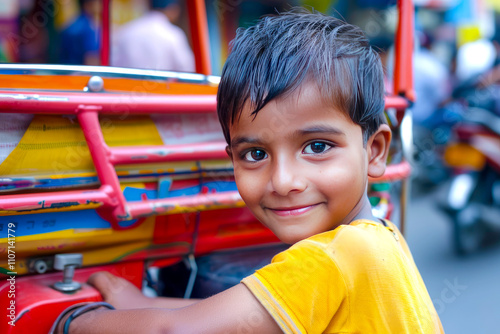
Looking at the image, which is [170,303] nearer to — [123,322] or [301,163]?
[123,322]

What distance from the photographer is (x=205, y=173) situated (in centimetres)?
171

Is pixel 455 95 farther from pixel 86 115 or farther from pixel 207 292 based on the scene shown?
pixel 86 115

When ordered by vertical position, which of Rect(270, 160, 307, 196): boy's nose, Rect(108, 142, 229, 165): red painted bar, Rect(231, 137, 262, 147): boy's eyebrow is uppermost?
Rect(231, 137, 262, 147): boy's eyebrow

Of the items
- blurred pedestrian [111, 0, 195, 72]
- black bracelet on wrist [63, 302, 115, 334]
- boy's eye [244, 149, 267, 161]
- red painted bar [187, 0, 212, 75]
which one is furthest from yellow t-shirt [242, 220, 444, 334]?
blurred pedestrian [111, 0, 195, 72]

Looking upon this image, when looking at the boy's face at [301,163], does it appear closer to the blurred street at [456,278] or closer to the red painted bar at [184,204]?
the red painted bar at [184,204]

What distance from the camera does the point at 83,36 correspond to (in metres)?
4.50

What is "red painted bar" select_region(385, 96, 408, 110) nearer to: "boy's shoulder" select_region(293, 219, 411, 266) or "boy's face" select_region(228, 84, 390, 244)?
"boy's face" select_region(228, 84, 390, 244)

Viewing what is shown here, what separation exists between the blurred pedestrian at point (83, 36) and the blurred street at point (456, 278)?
2.92 metres

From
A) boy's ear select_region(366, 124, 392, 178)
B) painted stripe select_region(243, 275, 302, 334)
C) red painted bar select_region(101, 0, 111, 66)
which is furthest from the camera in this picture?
red painted bar select_region(101, 0, 111, 66)

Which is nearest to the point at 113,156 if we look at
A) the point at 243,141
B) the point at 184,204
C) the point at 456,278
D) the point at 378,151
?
the point at 184,204

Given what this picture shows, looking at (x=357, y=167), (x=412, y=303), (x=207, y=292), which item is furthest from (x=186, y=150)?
(x=412, y=303)

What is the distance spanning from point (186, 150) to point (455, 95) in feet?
14.5

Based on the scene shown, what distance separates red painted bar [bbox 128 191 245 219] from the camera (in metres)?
1.51

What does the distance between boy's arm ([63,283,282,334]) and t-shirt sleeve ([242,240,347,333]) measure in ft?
0.07
